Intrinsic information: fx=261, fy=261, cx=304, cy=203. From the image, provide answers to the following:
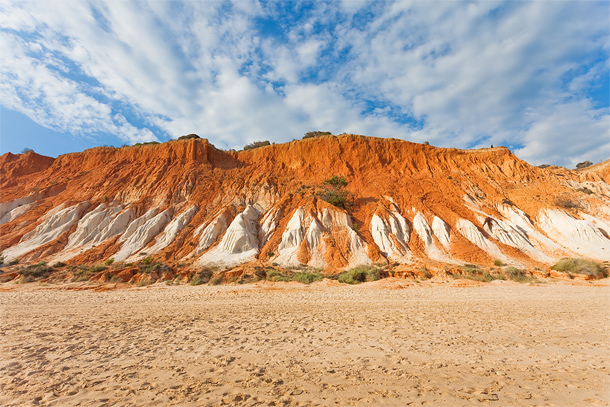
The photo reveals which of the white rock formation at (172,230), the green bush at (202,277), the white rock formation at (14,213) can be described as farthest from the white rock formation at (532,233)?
the white rock formation at (14,213)

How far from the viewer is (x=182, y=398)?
3.72m

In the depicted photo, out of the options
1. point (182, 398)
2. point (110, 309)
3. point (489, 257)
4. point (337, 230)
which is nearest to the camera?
point (182, 398)

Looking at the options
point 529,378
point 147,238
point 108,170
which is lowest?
point 529,378

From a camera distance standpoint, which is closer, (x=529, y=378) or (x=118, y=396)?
(x=118, y=396)

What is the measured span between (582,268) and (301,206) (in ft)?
72.0

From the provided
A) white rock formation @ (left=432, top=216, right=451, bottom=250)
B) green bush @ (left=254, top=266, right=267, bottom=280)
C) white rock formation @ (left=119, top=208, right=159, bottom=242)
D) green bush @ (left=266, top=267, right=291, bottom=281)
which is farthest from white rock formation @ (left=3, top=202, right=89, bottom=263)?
white rock formation @ (left=432, top=216, right=451, bottom=250)

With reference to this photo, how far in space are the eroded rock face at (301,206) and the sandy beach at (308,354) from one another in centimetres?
1185

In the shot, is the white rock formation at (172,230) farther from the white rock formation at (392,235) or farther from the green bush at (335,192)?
the white rock formation at (392,235)

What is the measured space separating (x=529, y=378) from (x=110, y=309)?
43.1 feet

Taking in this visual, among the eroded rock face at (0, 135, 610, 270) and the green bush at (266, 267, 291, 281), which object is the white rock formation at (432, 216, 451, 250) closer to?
the eroded rock face at (0, 135, 610, 270)

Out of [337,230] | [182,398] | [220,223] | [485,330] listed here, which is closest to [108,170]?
[220,223]

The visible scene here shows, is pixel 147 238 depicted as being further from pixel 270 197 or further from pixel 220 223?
pixel 270 197

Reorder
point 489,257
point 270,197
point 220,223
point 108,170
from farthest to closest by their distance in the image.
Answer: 1. point 108,170
2. point 270,197
3. point 220,223
4. point 489,257

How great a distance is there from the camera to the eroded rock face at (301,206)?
76.1ft
